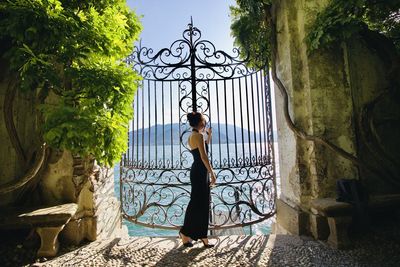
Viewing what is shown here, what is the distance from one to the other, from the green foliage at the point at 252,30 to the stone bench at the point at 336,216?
261cm

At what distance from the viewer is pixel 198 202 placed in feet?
9.80

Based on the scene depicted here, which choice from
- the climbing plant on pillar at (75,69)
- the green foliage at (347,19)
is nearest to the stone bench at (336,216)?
the green foliage at (347,19)

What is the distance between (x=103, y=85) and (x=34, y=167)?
4.84 ft

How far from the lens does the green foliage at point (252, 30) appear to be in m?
4.11

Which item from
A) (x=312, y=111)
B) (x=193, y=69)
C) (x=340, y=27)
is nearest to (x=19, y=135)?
(x=193, y=69)

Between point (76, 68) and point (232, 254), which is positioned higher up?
point (76, 68)

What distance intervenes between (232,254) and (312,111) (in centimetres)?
217

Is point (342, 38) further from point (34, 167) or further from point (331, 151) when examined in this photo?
point (34, 167)

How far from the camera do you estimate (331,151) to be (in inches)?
126

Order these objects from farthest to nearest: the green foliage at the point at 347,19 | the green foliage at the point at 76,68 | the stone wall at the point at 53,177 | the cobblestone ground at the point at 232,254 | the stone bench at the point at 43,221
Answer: the stone wall at the point at 53,177
the green foliage at the point at 347,19
the stone bench at the point at 43,221
the cobblestone ground at the point at 232,254
the green foliage at the point at 76,68

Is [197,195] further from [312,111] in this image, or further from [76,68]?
[76,68]

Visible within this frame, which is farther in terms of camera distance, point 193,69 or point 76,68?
point 193,69

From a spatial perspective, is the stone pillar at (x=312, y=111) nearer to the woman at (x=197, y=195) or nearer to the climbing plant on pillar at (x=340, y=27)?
the climbing plant on pillar at (x=340, y=27)

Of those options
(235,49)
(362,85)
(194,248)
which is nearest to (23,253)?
(194,248)
